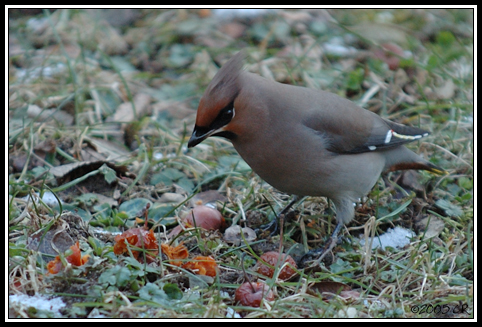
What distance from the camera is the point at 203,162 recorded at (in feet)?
18.3

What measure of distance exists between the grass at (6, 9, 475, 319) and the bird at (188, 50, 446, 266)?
0.37m

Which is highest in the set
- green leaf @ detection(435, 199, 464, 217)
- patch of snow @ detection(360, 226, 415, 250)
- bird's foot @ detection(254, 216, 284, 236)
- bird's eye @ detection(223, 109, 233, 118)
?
bird's eye @ detection(223, 109, 233, 118)

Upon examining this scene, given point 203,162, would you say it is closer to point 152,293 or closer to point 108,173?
point 108,173

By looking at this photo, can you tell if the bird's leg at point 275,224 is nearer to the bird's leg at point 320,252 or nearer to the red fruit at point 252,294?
the bird's leg at point 320,252

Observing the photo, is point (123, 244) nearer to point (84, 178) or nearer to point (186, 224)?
point (186, 224)

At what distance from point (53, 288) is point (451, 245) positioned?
9.17 feet

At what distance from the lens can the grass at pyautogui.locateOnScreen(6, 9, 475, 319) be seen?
12.1 ft

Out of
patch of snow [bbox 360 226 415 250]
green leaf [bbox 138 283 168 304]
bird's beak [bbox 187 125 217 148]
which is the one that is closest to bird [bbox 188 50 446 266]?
bird's beak [bbox 187 125 217 148]

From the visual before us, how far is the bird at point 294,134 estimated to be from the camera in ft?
13.7

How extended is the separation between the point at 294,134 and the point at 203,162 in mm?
1363

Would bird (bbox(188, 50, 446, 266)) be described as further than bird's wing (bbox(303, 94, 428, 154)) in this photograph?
No

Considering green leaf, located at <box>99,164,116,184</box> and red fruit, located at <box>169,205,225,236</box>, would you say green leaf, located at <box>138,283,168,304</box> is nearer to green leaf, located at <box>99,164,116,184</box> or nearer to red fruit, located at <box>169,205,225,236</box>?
red fruit, located at <box>169,205,225,236</box>

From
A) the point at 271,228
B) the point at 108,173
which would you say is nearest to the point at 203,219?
the point at 271,228

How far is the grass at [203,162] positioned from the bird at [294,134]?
37cm
